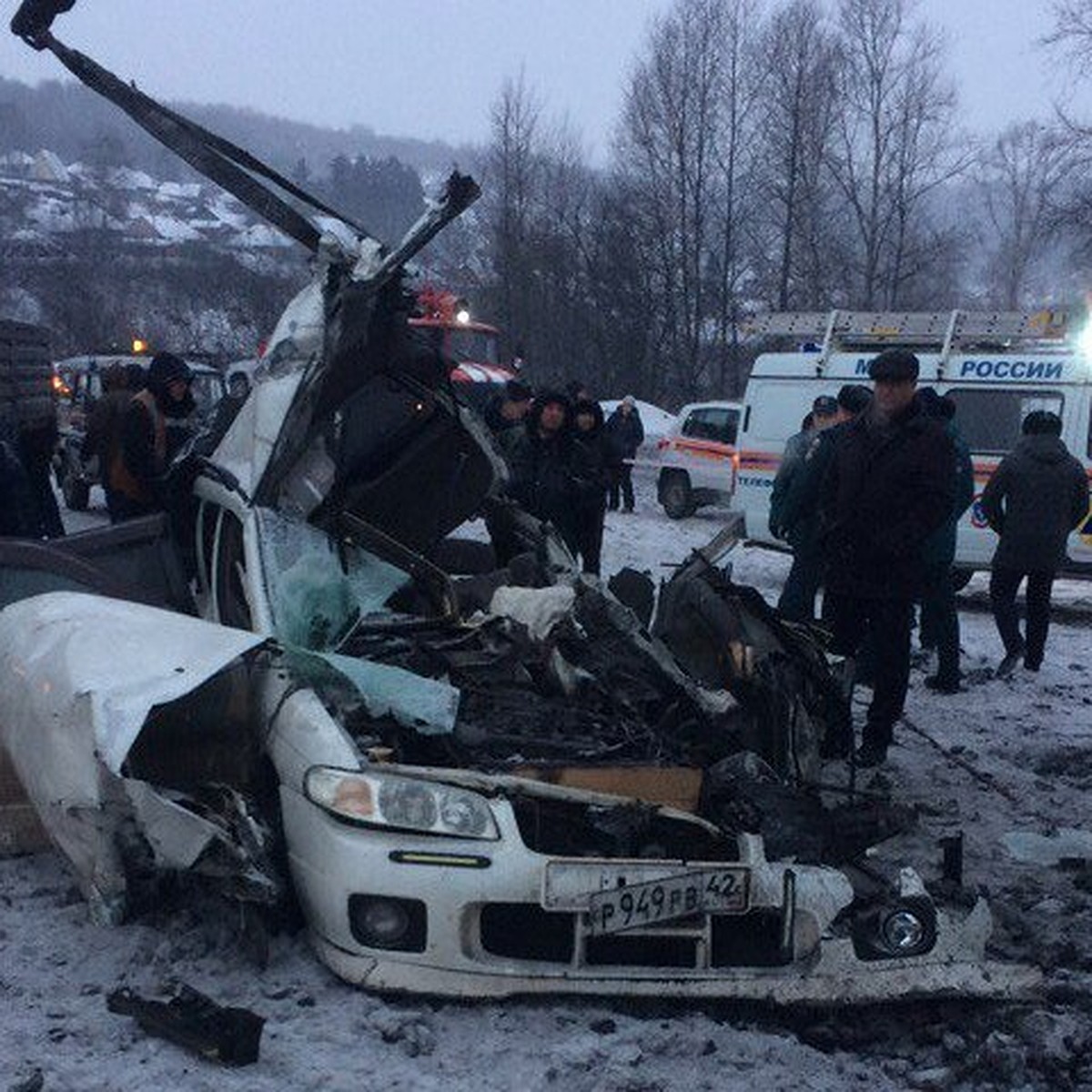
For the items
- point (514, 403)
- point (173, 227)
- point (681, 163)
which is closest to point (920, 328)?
point (514, 403)

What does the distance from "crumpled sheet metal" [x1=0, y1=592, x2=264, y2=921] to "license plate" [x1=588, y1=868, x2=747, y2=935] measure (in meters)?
1.04

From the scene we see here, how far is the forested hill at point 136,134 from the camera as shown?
148500 mm

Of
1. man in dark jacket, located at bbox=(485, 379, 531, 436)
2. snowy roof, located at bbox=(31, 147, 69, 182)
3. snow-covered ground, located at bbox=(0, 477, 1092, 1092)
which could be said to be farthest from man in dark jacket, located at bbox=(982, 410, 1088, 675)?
snowy roof, located at bbox=(31, 147, 69, 182)

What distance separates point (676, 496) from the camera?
17.8 metres

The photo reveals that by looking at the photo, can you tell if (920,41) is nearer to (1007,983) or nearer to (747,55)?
(747,55)

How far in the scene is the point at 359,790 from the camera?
3.47 meters

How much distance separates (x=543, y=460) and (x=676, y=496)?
9.73 meters

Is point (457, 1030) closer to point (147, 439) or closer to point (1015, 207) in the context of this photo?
point (147, 439)

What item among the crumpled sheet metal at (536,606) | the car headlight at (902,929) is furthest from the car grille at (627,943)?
the crumpled sheet metal at (536,606)

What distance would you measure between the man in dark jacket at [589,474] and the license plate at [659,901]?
197 inches

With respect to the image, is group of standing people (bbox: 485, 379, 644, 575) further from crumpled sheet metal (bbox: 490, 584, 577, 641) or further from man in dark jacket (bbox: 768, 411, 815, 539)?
crumpled sheet metal (bbox: 490, 584, 577, 641)

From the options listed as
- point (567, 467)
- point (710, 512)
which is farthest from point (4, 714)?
point (710, 512)

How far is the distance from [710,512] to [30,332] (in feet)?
30.4

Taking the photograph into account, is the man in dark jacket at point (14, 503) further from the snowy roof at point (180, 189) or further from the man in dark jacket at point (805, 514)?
the snowy roof at point (180, 189)
